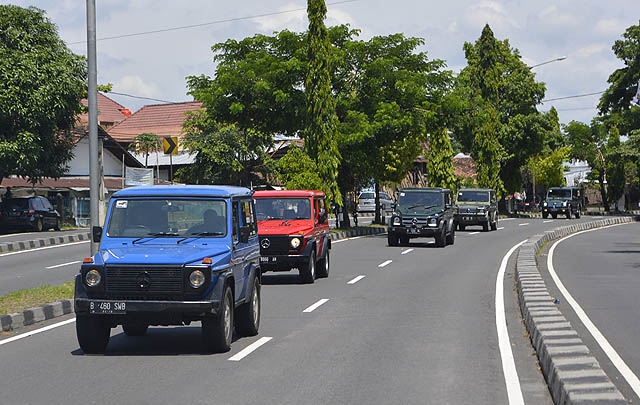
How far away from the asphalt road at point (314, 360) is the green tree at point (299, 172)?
2234 cm

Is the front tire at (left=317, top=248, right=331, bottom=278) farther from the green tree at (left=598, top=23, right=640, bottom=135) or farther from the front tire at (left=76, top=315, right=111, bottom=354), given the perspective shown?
the green tree at (left=598, top=23, right=640, bottom=135)

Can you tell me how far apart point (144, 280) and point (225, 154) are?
54341mm

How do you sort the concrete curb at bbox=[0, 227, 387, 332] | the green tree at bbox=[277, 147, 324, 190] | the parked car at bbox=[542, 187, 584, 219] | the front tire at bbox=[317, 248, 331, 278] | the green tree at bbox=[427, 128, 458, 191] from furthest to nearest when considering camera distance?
the green tree at bbox=[427, 128, 458, 191]
the parked car at bbox=[542, 187, 584, 219]
the green tree at bbox=[277, 147, 324, 190]
the front tire at bbox=[317, 248, 331, 278]
the concrete curb at bbox=[0, 227, 387, 332]

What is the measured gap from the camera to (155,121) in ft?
297

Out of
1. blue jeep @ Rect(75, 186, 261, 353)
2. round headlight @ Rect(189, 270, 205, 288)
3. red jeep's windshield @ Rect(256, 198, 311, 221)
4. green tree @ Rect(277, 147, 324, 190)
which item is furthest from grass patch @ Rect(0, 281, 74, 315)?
green tree @ Rect(277, 147, 324, 190)

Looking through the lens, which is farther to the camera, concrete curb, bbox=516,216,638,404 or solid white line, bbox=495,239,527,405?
solid white line, bbox=495,239,527,405

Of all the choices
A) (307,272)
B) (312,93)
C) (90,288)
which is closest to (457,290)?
(307,272)

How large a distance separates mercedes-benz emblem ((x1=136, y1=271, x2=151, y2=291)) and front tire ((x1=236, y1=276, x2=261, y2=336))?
1.96 meters

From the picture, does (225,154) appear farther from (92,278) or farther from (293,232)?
(92,278)

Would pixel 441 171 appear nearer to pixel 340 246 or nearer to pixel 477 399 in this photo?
pixel 340 246

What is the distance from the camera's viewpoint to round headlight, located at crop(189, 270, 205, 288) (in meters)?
9.80

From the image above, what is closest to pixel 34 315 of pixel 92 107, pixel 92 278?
pixel 92 278

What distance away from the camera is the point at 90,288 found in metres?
9.89

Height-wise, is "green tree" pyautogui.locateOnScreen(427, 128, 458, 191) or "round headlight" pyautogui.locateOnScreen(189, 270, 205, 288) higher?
"green tree" pyautogui.locateOnScreen(427, 128, 458, 191)
